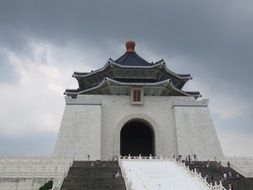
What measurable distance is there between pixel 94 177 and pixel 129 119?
1244 centimetres

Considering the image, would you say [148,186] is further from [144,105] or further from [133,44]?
[133,44]

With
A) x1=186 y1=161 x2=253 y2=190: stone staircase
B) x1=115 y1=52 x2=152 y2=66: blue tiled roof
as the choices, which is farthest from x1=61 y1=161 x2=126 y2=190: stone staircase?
x1=115 y1=52 x2=152 y2=66: blue tiled roof

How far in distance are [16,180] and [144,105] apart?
1492 centimetres

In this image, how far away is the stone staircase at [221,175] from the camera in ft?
66.2

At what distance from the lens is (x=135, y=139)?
37875 millimetres

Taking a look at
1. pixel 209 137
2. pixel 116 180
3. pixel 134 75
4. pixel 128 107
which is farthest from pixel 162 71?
pixel 116 180

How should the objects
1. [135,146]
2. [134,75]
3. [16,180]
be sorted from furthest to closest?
[135,146] → [134,75] → [16,180]

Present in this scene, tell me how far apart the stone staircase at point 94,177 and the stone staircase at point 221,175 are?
5.31 m

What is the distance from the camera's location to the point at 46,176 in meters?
21.1

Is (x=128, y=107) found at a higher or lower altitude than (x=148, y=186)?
higher

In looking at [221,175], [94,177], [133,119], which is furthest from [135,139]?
[94,177]

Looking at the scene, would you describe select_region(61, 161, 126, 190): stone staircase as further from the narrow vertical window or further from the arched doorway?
the arched doorway

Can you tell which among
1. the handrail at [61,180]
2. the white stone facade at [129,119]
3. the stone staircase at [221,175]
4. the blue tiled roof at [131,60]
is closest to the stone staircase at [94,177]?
the handrail at [61,180]

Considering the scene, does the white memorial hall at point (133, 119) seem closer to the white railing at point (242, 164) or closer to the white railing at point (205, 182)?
the white railing at point (242, 164)
